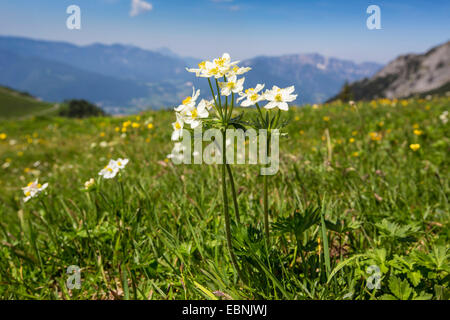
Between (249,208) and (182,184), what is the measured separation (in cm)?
Answer: 91

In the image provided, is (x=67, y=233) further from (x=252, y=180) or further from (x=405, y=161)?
(x=405, y=161)

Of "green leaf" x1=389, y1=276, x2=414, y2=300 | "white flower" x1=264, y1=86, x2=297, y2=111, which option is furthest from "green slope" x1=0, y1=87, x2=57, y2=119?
"green leaf" x1=389, y1=276, x2=414, y2=300

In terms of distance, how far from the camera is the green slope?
14788 cm

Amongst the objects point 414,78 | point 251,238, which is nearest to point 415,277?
point 251,238

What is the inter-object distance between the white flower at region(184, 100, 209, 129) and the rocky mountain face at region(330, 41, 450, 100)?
186905mm

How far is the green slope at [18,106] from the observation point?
485 feet

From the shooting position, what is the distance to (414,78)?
18625 centimetres

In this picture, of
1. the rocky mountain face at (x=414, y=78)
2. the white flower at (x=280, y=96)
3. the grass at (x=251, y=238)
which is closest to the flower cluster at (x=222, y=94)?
the white flower at (x=280, y=96)

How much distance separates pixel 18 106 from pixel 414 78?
9573 inches

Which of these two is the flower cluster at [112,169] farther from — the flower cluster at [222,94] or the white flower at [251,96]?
the white flower at [251,96]

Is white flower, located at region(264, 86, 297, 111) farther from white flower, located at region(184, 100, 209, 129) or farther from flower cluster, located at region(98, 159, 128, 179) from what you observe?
flower cluster, located at region(98, 159, 128, 179)

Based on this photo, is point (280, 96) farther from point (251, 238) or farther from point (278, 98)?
point (251, 238)

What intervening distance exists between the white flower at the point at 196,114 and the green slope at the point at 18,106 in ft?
571

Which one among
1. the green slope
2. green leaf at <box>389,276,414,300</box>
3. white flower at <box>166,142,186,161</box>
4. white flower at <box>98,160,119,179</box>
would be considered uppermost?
the green slope
